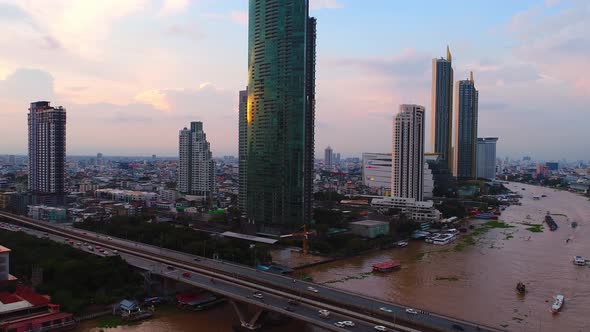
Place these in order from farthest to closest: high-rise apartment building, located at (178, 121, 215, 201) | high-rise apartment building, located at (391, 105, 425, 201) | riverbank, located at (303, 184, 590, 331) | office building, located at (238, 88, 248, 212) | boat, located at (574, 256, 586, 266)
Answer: high-rise apartment building, located at (178, 121, 215, 201) → high-rise apartment building, located at (391, 105, 425, 201) → office building, located at (238, 88, 248, 212) → boat, located at (574, 256, 586, 266) → riverbank, located at (303, 184, 590, 331)

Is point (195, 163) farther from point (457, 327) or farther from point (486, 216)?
point (457, 327)

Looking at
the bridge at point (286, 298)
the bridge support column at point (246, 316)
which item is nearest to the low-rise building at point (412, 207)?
the bridge at point (286, 298)

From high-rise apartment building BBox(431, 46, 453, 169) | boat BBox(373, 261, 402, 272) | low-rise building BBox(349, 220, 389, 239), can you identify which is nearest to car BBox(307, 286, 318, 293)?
boat BBox(373, 261, 402, 272)

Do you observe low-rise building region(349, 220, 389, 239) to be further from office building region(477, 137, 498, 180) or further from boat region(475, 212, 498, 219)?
office building region(477, 137, 498, 180)

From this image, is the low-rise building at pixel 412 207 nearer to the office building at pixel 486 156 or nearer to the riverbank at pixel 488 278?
the riverbank at pixel 488 278

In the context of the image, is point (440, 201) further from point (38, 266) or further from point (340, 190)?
point (38, 266)

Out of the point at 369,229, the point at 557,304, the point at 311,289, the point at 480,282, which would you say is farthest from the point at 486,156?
the point at 311,289
